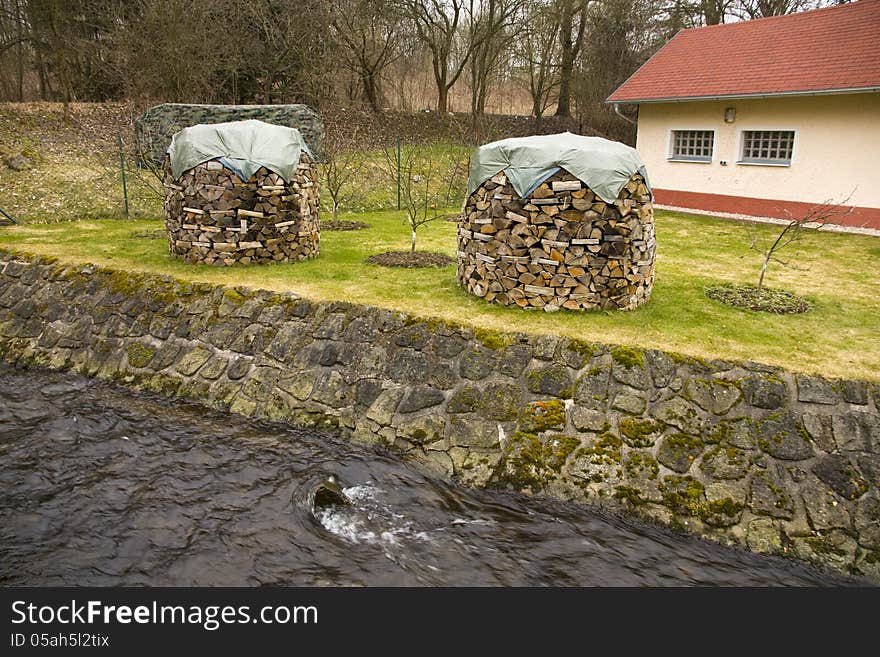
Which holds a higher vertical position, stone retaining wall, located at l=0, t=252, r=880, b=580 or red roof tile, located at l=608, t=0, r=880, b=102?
red roof tile, located at l=608, t=0, r=880, b=102

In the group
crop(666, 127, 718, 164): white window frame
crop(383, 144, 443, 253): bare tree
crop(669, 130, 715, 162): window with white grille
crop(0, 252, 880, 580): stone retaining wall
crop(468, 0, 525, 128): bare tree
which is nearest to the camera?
crop(0, 252, 880, 580): stone retaining wall

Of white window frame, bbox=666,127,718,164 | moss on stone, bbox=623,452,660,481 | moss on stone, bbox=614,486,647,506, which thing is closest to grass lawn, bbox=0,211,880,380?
moss on stone, bbox=623,452,660,481

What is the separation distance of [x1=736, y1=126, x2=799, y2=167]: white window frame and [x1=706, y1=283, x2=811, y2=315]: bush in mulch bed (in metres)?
7.78

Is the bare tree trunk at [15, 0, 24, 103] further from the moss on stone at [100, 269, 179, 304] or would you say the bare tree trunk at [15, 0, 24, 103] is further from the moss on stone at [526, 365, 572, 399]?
the moss on stone at [526, 365, 572, 399]

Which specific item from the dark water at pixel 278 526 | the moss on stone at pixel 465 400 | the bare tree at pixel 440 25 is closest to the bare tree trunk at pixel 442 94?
the bare tree at pixel 440 25

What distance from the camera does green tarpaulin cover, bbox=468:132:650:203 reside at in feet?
24.6

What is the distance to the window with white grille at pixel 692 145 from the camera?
17.4 meters

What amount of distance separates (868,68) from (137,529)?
16819 millimetres

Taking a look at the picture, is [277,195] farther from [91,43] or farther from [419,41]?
[419,41]

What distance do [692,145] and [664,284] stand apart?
10216 millimetres

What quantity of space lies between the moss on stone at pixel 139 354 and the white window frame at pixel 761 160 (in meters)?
15.0

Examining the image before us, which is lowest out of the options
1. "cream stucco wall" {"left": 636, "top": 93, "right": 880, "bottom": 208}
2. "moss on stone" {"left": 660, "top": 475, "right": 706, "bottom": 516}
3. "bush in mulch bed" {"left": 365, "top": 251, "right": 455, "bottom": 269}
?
"moss on stone" {"left": 660, "top": 475, "right": 706, "bottom": 516}

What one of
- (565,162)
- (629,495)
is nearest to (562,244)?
(565,162)

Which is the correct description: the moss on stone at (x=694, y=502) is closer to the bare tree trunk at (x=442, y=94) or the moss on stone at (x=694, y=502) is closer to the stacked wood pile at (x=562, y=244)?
the stacked wood pile at (x=562, y=244)
